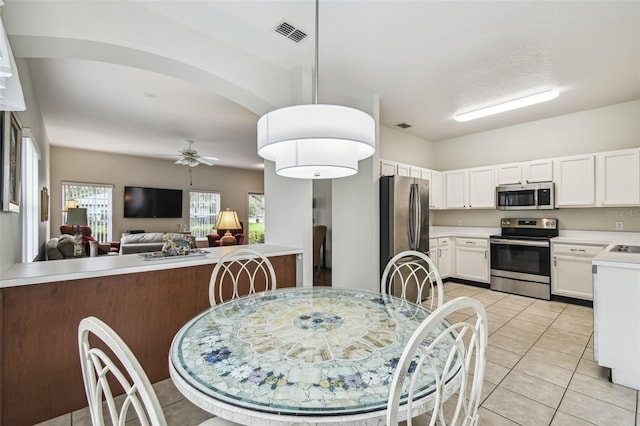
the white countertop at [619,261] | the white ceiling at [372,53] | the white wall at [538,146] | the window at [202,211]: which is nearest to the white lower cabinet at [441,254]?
the white wall at [538,146]

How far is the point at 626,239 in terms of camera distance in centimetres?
384

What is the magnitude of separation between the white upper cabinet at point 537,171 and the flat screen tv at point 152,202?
821 cm

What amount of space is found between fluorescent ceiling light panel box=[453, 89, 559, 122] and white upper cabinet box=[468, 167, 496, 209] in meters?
0.98

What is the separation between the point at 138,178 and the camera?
7832 millimetres

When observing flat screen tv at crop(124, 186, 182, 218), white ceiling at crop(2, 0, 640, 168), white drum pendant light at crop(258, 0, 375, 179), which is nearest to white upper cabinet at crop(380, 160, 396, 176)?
white ceiling at crop(2, 0, 640, 168)

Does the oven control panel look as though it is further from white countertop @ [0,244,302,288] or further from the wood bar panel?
the wood bar panel

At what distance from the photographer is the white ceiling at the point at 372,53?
212 cm

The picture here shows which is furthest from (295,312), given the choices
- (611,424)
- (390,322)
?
(611,424)

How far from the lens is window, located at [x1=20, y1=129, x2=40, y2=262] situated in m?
3.00

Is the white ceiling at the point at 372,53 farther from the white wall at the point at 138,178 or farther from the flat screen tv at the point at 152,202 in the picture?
the flat screen tv at the point at 152,202

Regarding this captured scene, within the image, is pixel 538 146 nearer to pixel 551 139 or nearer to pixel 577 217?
pixel 551 139

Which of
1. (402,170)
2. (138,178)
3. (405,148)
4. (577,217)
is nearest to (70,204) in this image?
(138,178)

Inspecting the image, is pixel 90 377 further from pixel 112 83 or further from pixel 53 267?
pixel 112 83

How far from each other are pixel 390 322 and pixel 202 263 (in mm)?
1590
